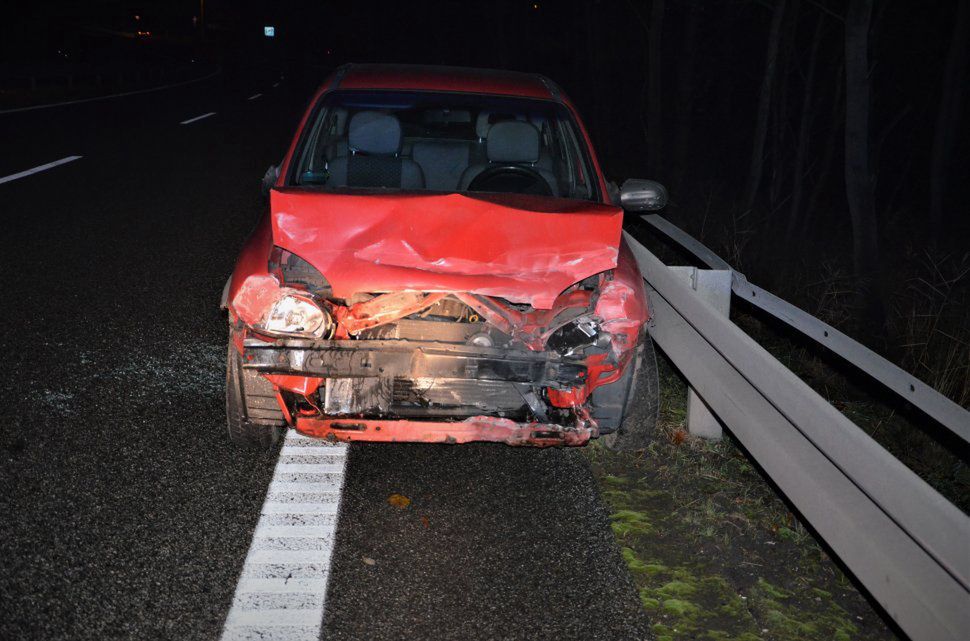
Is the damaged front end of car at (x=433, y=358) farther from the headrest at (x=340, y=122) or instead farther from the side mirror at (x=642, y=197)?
the headrest at (x=340, y=122)

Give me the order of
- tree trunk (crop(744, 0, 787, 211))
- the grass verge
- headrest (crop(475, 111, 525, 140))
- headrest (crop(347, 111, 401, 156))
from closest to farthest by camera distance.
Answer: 1. the grass verge
2. headrest (crop(347, 111, 401, 156))
3. headrest (crop(475, 111, 525, 140))
4. tree trunk (crop(744, 0, 787, 211))

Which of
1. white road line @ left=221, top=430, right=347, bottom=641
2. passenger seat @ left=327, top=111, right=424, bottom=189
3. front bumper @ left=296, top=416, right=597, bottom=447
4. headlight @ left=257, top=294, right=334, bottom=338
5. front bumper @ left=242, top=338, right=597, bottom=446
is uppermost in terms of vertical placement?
passenger seat @ left=327, top=111, right=424, bottom=189

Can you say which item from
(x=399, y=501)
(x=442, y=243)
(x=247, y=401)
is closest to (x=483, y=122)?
(x=442, y=243)

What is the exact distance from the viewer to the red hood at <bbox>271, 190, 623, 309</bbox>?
13.4 ft

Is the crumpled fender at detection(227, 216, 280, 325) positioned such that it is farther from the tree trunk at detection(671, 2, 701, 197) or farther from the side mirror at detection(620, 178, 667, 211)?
the tree trunk at detection(671, 2, 701, 197)

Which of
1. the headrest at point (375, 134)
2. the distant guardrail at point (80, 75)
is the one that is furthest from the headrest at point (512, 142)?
the distant guardrail at point (80, 75)

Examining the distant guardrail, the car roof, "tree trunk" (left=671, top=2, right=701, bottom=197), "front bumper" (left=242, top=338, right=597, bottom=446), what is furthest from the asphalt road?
the distant guardrail

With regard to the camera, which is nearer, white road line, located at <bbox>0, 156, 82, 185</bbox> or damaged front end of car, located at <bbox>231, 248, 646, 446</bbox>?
damaged front end of car, located at <bbox>231, 248, 646, 446</bbox>

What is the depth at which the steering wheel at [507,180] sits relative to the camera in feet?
18.3

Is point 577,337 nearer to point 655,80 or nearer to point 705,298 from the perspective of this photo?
point 705,298

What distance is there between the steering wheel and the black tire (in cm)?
184

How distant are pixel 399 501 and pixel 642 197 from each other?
2.08 metres

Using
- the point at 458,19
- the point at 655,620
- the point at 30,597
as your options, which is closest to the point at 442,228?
the point at 655,620

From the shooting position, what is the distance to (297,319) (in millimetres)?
4078
